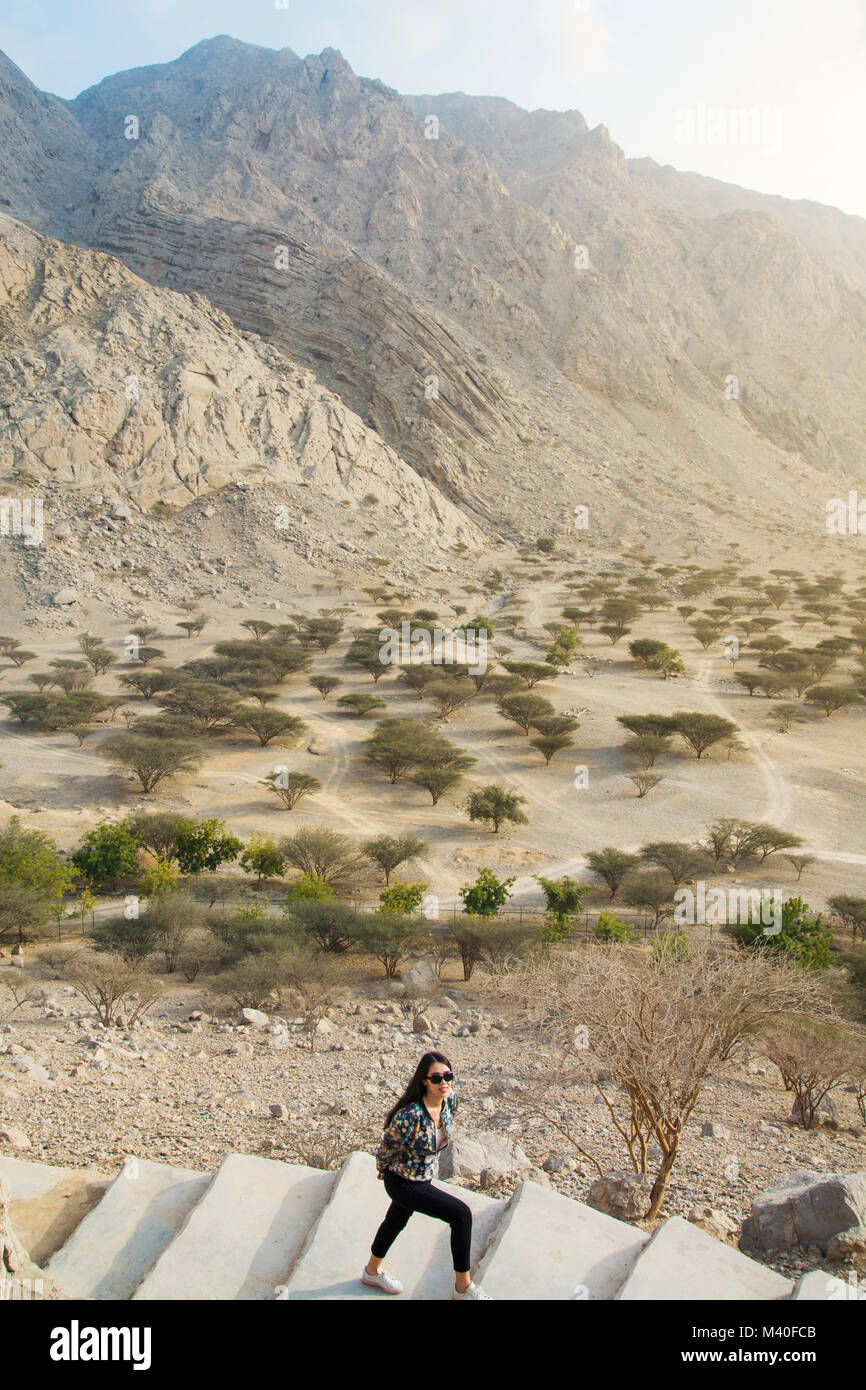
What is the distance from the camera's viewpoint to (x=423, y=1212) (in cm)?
430

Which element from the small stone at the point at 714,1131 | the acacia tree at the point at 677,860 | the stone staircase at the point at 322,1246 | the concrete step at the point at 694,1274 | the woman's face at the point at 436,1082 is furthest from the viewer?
the acacia tree at the point at 677,860

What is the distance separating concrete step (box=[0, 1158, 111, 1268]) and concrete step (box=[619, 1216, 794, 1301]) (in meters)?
3.53

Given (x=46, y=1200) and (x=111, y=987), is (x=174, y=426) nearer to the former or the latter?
(x=111, y=987)

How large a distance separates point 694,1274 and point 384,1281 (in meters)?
1.76

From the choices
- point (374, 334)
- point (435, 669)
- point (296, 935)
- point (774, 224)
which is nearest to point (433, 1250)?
point (296, 935)

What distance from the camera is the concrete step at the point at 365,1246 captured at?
173 inches

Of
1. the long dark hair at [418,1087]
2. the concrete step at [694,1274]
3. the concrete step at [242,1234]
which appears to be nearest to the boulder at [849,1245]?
the concrete step at [694,1274]

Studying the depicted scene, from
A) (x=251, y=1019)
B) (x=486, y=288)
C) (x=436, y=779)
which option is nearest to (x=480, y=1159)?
(x=251, y=1019)

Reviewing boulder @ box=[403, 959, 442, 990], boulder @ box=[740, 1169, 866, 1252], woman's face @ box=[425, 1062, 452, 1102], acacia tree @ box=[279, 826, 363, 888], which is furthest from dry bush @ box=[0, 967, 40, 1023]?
boulder @ box=[740, 1169, 866, 1252]

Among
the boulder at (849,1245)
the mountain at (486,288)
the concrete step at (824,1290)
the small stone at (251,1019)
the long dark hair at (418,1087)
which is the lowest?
the small stone at (251,1019)

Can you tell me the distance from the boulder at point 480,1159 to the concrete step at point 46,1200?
8.73 ft

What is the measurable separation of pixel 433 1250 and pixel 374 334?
79.6 metres

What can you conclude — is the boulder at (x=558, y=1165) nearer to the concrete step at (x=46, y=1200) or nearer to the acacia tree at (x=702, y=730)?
the concrete step at (x=46, y=1200)
